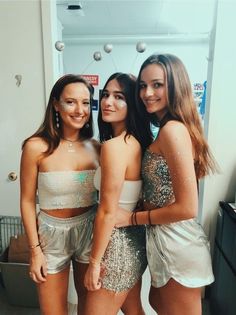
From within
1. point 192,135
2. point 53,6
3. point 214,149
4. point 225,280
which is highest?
point 53,6

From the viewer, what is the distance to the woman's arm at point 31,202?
117 cm

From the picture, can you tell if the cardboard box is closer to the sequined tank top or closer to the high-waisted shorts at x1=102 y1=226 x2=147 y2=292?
the high-waisted shorts at x1=102 y1=226 x2=147 y2=292

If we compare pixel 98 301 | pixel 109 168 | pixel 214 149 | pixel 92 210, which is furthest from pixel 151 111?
pixel 214 149

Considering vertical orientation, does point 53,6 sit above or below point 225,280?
above

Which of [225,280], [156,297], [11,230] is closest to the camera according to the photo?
[156,297]

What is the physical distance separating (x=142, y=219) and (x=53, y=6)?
1.52 meters

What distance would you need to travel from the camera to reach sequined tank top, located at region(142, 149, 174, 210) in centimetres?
103

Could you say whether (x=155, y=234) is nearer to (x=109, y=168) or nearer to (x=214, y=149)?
(x=109, y=168)

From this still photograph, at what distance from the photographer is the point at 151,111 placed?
42.9 inches

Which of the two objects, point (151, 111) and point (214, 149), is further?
point (214, 149)

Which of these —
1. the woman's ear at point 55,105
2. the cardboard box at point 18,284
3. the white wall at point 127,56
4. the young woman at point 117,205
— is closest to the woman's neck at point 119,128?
the young woman at point 117,205

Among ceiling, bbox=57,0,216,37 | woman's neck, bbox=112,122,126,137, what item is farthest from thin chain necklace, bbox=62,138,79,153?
ceiling, bbox=57,0,216,37

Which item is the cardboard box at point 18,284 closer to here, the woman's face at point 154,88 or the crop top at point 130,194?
the crop top at point 130,194

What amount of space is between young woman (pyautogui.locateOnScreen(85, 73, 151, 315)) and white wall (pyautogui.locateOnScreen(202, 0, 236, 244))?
2.73 feet
